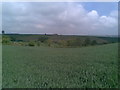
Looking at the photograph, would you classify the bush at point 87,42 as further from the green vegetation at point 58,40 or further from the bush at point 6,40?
the bush at point 6,40

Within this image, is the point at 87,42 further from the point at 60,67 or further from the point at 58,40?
the point at 60,67

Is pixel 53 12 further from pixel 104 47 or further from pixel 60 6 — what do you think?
pixel 104 47

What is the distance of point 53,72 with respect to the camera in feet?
6.78

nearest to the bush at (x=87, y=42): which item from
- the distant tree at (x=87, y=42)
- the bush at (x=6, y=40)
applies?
the distant tree at (x=87, y=42)

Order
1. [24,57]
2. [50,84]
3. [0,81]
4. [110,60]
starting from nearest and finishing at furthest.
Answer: [50,84], [0,81], [110,60], [24,57]

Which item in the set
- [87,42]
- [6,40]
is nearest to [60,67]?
[87,42]

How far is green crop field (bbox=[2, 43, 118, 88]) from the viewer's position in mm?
1892

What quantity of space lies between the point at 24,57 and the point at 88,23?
1.17 meters

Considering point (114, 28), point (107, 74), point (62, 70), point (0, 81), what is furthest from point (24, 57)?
point (114, 28)

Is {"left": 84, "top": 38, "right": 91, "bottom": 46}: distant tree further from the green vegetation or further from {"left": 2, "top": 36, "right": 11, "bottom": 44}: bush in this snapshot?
{"left": 2, "top": 36, "right": 11, "bottom": 44}: bush

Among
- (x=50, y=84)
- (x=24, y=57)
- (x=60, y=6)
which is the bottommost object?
(x=50, y=84)

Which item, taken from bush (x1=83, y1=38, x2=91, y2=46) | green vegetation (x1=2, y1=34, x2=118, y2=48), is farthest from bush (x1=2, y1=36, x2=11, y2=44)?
bush (x1=83, y1=38, x2=91, y2=46)

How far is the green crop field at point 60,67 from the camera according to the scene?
6.21ft

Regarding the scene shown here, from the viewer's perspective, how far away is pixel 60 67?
2.14 m
